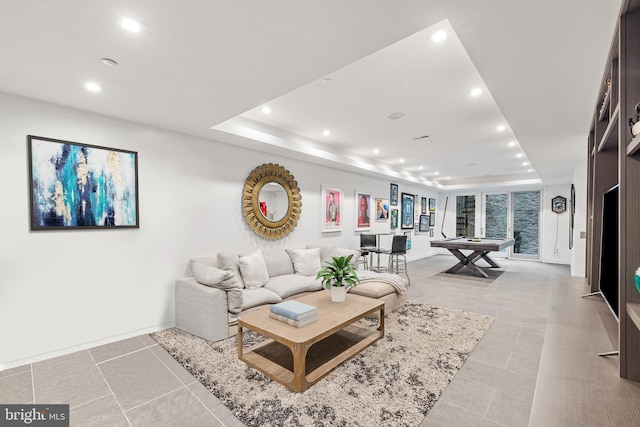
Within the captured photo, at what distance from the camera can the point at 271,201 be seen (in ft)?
15.5

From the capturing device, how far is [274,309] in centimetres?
263

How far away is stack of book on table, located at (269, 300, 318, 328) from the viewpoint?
247 centimetres

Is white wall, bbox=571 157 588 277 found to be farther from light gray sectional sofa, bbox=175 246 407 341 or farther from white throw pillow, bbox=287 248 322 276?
white throw pillow, bbox=287 248 322 276

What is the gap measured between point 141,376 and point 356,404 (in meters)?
1.79

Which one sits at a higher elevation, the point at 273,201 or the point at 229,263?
the point at 273,201

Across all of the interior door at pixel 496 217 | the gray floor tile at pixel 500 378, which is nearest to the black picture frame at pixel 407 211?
the interior door at pixel 496 217

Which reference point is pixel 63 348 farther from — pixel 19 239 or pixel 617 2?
pixel 617 2

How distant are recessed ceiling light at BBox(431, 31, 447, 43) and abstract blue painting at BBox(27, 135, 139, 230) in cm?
318

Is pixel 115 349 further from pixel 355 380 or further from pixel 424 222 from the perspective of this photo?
pixel 424 222

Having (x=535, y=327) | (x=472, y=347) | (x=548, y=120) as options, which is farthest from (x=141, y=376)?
(x=548, y=120)

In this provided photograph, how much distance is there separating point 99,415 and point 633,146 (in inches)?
125

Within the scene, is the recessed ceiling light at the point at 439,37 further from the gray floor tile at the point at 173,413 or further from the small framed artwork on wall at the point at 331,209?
the small framed artwork on wall at the point at 331,209

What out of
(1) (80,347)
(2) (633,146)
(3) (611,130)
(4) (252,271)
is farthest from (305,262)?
(2) (633,146)

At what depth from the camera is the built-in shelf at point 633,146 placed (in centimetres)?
97
